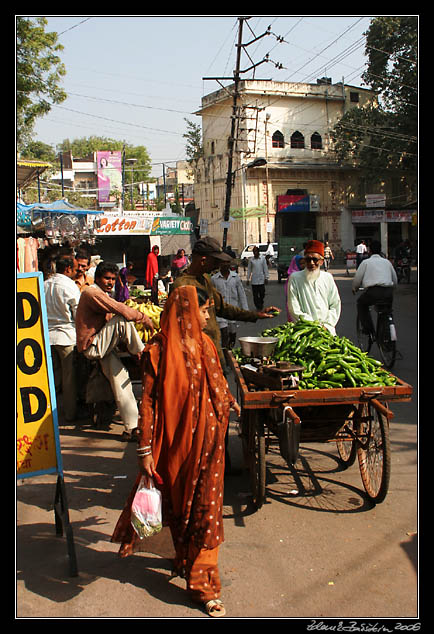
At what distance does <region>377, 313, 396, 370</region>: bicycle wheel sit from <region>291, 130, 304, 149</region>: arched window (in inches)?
1543

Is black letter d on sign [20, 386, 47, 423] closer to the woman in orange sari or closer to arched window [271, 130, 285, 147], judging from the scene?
the woman in orange sari

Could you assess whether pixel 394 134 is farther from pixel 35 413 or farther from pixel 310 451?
pixel 35 413

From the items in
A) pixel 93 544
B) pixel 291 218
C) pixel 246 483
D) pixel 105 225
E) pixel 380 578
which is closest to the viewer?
pixel 380 578

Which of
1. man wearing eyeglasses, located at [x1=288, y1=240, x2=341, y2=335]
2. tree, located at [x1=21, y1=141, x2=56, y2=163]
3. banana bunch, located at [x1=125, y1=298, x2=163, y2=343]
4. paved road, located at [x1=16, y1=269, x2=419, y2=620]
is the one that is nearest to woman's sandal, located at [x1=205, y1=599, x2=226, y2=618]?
paved road, located at [x1=16, y1=269, x2=419, y2=620]

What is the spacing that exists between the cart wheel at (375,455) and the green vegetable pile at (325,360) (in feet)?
0.79

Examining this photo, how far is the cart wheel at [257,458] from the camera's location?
4531mm

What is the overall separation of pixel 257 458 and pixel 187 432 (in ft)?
4.39

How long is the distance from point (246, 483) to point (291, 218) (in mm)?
41804

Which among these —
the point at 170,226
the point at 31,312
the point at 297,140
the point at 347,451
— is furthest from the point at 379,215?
the point at 31,312

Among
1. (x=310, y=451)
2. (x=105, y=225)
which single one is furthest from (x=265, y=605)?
(x=105, y=225)

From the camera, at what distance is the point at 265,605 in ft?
11.2

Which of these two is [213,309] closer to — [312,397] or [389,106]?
[312,397]

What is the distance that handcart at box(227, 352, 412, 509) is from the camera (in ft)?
14.0

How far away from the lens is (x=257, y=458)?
4.66 m
